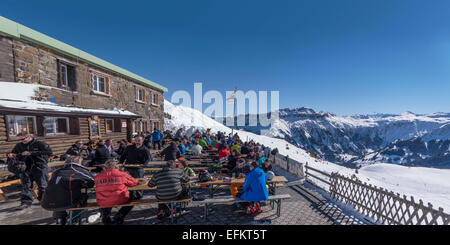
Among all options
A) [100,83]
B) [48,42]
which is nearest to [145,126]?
[100,83]

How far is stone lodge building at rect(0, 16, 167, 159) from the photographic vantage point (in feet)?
24.5

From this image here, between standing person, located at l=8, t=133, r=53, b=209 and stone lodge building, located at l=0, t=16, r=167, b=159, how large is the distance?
10.5ft

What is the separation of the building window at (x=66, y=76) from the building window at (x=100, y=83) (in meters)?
1.34

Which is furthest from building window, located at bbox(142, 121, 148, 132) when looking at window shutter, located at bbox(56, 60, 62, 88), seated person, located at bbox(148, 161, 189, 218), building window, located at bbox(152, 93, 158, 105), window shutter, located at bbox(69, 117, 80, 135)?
seated person, located at bbox(148, 161, 189, 218)

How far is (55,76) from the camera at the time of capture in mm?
9641

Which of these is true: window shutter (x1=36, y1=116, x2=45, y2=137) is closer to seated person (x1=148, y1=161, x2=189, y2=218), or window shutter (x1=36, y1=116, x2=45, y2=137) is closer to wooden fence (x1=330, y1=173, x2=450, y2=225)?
seated person (x1=148, y1=161, x2=189, y2=218)

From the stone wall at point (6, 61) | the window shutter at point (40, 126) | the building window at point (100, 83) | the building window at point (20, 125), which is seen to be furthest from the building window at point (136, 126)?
the stone wall at point (6, 61)

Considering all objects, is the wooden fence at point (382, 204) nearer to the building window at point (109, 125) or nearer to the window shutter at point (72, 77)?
the window shutter at point (72, 77)

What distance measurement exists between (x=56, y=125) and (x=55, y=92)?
73.3 inches

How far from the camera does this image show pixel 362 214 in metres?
5.64

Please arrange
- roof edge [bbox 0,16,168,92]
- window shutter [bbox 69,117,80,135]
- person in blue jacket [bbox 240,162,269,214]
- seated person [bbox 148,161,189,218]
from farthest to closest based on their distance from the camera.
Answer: window shutter [bbox 69,117,80,135] < roof edge [bbox 0,16,168,92] < person in blue jacket [bbox 240,162,269,214] < seated person [bbox 148,161,189,218]

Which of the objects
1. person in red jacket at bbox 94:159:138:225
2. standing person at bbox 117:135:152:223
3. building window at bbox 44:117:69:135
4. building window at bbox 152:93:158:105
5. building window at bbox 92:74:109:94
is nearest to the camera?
person in red jacket at bbox 94:159:138:225
